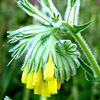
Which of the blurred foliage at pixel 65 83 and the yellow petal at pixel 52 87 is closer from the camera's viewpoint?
the yellow petal at pixel 52 87

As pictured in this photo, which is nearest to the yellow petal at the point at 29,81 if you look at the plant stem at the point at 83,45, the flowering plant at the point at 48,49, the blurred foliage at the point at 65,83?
the flowering plant at the point at 48,49

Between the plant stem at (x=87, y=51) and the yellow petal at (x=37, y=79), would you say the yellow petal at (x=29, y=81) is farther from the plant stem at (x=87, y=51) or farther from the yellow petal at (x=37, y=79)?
the plant stem at (x=87, y=51)

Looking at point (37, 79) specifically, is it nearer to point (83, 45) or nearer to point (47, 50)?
point (47, 50)

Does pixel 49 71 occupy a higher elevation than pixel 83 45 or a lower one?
lower

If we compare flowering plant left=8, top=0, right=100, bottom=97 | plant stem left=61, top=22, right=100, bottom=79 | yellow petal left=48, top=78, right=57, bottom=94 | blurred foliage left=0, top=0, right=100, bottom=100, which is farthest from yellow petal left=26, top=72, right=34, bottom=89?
blurred foliage left=0, top=0, right=100, bottom=100

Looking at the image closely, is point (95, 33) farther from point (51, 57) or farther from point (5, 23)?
point (51, 57)

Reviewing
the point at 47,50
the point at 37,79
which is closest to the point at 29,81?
the point at 37,79

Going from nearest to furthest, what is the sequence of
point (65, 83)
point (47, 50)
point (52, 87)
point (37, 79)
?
point (52, 87), point (37, 79), point (47, 50), point (65, 83)

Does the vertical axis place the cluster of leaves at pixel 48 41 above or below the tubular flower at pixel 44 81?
above

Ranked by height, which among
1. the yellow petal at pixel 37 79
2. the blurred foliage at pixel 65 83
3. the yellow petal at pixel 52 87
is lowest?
the yellow petal at pixel 52 87

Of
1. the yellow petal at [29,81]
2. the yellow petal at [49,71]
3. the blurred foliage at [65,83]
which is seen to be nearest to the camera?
the yellow petal at [49,71]
